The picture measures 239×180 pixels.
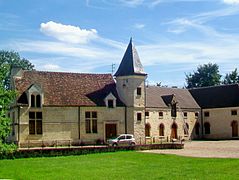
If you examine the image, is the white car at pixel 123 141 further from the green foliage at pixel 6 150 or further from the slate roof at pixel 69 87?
the green foliage at pixel 6 150

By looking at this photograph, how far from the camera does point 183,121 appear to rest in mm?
61188

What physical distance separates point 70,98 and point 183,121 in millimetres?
19556

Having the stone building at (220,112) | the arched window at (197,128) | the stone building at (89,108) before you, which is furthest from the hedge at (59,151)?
the arched window at (197,128)

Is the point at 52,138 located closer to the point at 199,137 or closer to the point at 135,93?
the point at 135,93

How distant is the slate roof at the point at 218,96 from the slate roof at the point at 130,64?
16.7m

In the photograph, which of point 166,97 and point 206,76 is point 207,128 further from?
point 206,76

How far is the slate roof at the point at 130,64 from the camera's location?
2019 inches

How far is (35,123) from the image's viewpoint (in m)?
46.2

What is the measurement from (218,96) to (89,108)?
78.4 ft

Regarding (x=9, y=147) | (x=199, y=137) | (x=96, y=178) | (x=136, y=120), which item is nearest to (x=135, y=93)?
(x=136, y=120)

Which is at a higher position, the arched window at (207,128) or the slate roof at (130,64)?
the slate roof at (130,64)

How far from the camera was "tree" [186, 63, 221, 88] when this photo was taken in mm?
92625

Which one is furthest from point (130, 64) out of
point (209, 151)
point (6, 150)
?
point (6, 150)

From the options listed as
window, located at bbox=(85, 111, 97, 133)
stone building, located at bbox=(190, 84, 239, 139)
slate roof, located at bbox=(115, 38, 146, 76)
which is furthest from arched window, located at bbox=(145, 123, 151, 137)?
stone building, located at bbox=(190, 84, 239, 139)
